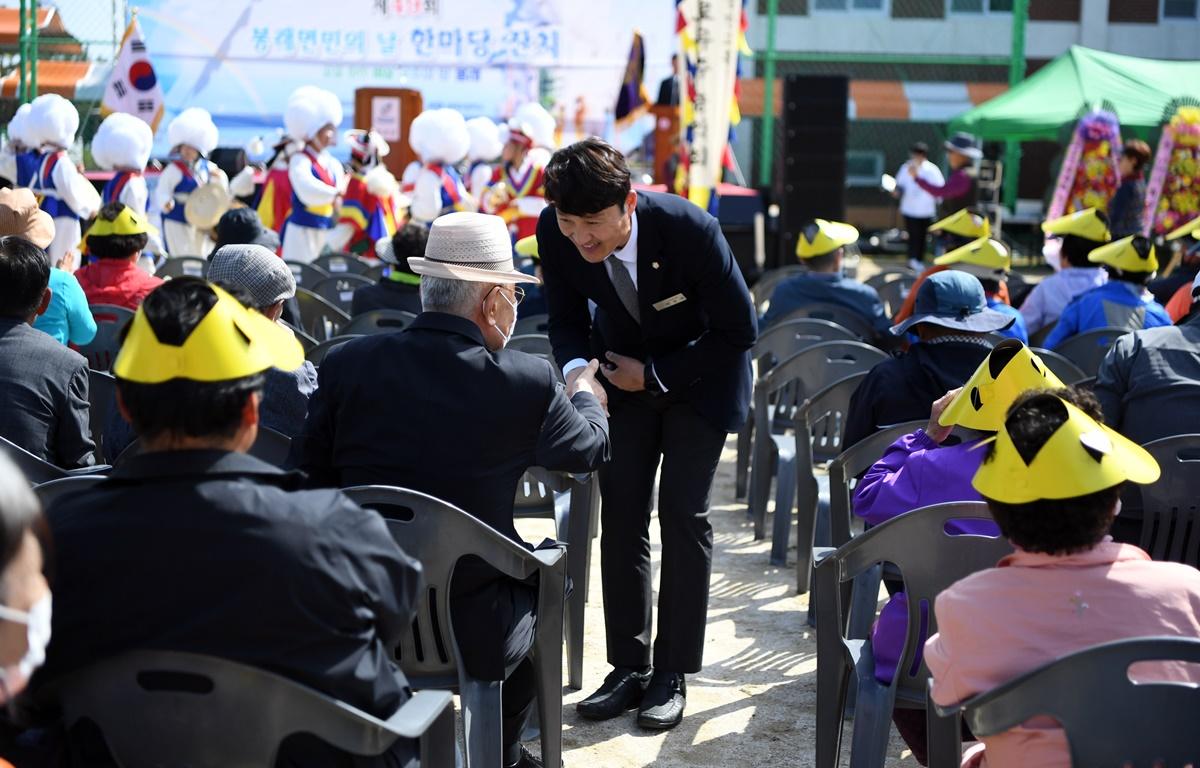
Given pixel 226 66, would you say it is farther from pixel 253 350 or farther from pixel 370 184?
pixel 253 350

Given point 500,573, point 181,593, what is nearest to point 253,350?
point 181,593

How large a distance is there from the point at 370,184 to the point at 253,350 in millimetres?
9194

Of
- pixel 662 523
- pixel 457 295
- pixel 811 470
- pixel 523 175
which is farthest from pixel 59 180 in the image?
pixel 457 295

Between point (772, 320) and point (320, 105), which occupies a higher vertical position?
point (320, 105)

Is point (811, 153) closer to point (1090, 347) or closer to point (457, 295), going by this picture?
point (1090, 347)

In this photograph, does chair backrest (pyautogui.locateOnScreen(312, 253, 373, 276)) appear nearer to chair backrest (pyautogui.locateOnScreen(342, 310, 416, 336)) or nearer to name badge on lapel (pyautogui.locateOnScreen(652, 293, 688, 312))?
chair backrest (pyautogui.locateOnScreen(342, 310, 416, 336))

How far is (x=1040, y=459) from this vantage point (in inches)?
76.6

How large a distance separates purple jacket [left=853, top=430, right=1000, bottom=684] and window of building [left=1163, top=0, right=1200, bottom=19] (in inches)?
1020

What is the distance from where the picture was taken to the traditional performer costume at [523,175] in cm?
1169

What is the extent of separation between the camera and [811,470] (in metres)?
4.63

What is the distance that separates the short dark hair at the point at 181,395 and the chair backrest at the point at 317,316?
13.5 feet

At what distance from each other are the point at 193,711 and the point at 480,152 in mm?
11448

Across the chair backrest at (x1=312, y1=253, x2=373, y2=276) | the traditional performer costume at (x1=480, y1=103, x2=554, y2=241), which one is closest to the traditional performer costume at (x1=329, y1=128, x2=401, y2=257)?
the traditional performer costume at (x1=480, y1=103, x2=554, y2=241)

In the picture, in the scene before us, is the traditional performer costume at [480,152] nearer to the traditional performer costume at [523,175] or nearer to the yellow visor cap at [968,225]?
the traditional performer costume at [523,175]
